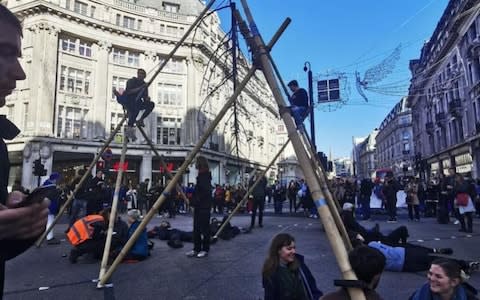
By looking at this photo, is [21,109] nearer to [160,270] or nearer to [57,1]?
[57,1]

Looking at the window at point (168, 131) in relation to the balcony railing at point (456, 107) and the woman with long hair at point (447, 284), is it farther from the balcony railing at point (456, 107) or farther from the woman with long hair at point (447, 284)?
the woman with long hair at point (447, 284)

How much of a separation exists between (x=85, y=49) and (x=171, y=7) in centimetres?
1331

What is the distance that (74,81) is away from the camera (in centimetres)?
3359

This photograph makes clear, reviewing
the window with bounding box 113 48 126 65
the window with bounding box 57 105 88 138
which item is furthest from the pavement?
the window with bounding box 113 48 126 65

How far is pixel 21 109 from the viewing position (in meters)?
31.1

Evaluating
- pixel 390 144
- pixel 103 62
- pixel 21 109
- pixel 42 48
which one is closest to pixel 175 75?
pixel 103 62

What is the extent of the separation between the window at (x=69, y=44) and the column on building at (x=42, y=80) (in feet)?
4.15

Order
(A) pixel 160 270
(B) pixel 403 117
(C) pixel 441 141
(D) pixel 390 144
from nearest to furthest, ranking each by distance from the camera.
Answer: (A) pixel 160 270, (C) pixel 441 141, (B) pixel 403 117, (D) pixel 390 144

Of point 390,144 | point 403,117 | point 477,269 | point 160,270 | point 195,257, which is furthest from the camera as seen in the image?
point 390,144

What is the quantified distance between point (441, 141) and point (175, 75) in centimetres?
3687

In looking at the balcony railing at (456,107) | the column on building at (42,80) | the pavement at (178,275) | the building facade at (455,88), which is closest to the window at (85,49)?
the column on building at (42,80)

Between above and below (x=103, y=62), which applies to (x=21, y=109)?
below

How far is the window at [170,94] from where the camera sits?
3800 centimetres

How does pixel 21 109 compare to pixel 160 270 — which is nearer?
pixel 160 270
